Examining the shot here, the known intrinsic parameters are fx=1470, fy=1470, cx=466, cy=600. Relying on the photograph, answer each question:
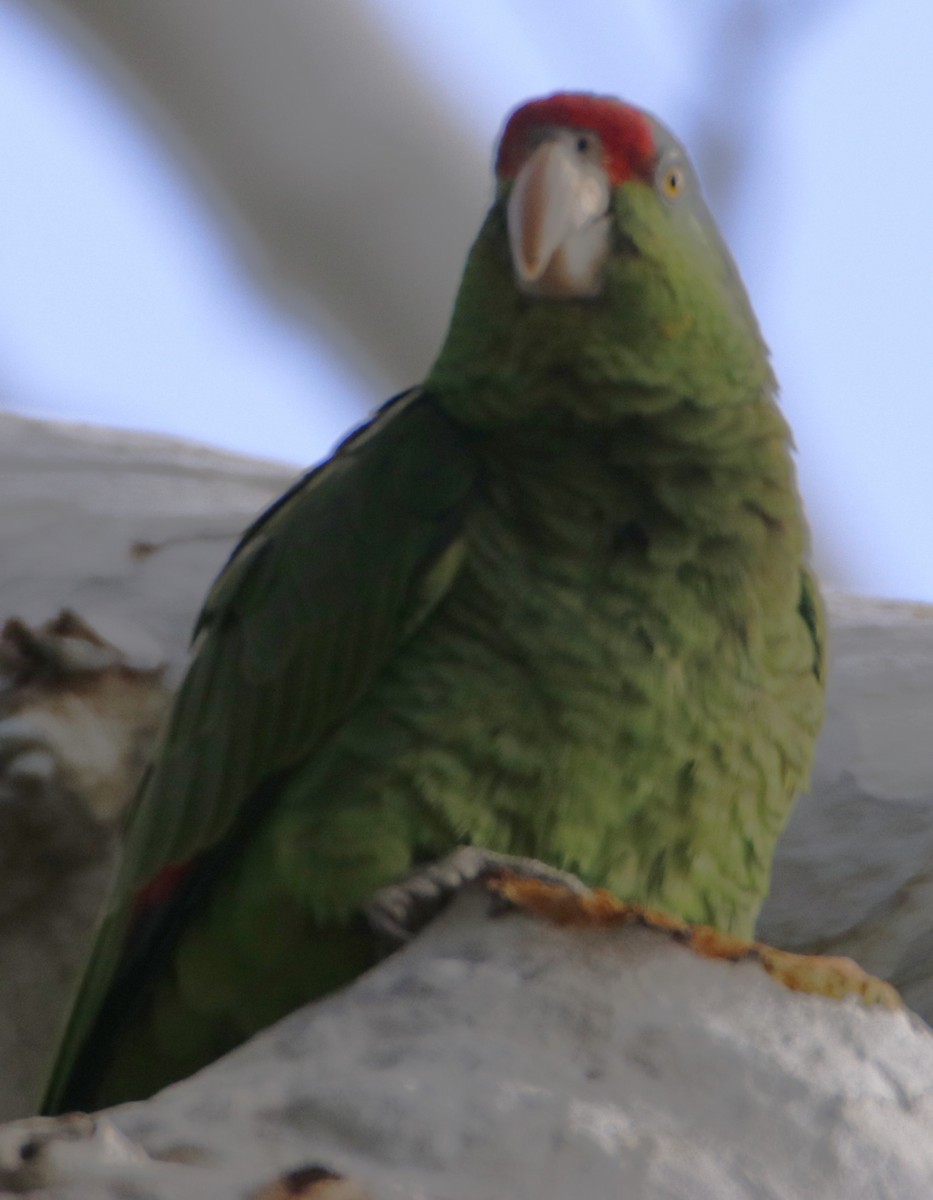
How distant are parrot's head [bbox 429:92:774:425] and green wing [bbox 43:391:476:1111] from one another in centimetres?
9

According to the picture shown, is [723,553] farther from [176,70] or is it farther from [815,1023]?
[176,70]

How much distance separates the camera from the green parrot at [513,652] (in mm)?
1278

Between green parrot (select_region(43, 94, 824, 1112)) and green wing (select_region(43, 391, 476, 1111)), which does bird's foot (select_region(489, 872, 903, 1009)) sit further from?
green wing (select_region(43, 391, 476, 1111))

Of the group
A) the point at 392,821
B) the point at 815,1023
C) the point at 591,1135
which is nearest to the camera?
the point at 591,1135

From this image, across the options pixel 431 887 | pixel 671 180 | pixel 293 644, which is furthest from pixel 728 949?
pixel 671 180

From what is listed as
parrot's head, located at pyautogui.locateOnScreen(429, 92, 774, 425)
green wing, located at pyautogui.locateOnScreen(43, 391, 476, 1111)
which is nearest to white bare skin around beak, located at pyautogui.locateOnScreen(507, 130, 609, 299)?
parrot's head, located at pyautogui.locateOnScreen(429, 92, 774, 425)

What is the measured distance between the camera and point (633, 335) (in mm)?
1406

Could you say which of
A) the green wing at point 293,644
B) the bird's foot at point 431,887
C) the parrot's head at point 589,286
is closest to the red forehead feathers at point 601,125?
the parrot's head at point 589,286

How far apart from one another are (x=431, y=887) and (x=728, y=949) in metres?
0.28

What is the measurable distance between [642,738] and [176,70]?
59.3 inches

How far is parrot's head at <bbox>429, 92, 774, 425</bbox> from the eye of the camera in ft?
4.60

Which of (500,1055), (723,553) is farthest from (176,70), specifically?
(500,1055)

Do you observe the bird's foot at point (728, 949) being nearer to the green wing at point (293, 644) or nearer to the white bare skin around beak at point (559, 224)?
the green wing at point (293, 644)

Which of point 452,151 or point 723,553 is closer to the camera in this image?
point 723,553
